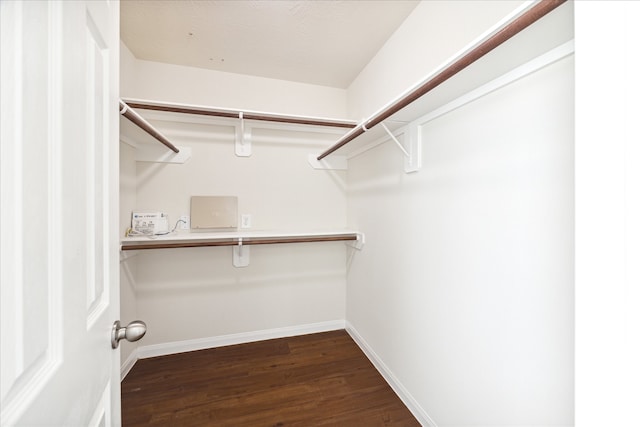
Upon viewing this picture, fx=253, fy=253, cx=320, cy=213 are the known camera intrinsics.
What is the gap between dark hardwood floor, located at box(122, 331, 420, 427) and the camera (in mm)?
1458

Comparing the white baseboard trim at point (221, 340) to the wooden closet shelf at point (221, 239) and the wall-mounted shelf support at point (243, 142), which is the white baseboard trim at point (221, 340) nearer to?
the wooden closet shelf at point (221, 239)

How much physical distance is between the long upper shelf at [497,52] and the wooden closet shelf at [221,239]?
1.11m

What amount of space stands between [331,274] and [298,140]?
1.32 m

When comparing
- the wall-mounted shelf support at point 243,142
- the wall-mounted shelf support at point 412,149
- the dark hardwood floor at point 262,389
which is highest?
the wall-mounted shelf support at point 243,142

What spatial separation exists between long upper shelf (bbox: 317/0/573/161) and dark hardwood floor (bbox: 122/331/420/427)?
1.70m

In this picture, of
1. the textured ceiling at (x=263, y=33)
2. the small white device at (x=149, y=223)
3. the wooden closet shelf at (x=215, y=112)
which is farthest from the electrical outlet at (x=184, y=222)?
the textured ceiling at (x=263, y=33)

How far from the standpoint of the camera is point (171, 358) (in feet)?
6.59

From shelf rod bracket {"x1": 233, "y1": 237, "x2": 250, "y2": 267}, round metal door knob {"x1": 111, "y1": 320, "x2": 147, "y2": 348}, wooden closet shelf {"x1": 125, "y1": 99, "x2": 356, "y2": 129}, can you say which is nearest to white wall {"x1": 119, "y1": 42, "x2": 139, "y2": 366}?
wooden closet shelf {"x1": 125, "y1": 99, "x2": 356, "y2": 129}

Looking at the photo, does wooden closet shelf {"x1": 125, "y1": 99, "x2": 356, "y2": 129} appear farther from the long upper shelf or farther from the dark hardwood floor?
the dark hardwood floor

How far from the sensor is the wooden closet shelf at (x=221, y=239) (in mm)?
1725

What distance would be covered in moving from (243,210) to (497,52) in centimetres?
197
